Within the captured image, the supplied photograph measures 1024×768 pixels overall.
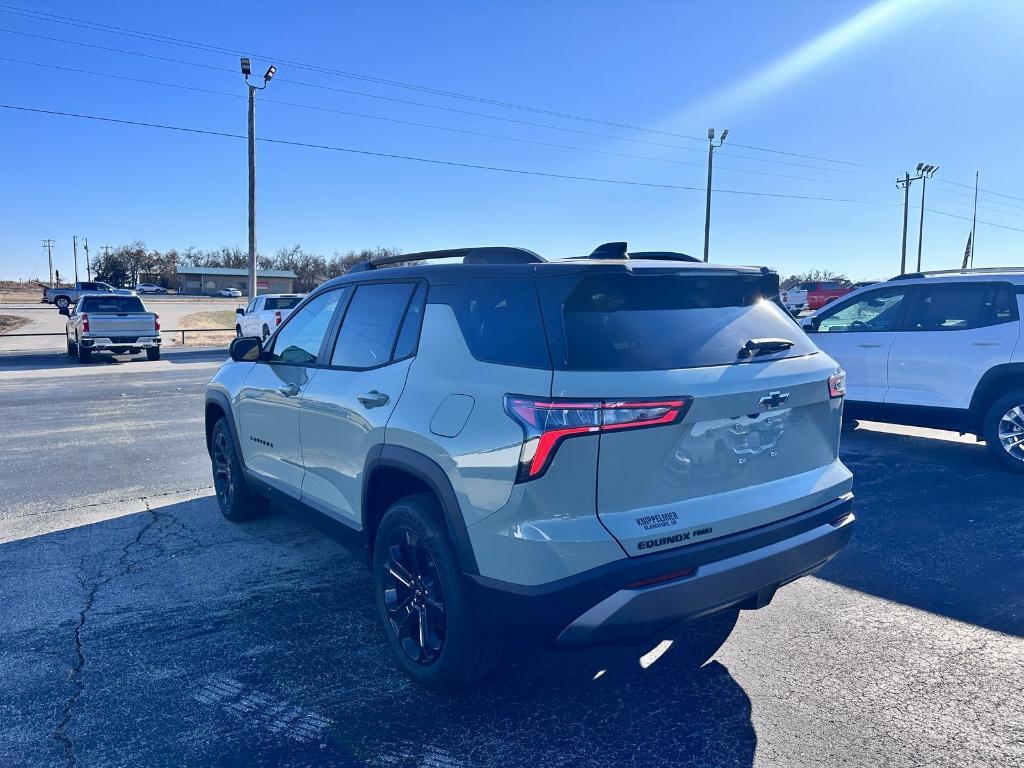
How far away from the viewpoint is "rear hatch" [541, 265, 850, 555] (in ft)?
8.32

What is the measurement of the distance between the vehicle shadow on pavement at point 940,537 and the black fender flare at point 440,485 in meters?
2.66

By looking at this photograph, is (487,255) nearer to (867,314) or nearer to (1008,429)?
(1008,429)

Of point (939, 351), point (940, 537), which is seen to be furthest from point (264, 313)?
point (940, 537)

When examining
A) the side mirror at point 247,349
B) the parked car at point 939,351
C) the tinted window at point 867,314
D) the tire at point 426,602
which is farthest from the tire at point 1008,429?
the side mirror at point 247,349

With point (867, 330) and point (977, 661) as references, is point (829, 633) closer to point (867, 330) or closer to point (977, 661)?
point (977, 661)

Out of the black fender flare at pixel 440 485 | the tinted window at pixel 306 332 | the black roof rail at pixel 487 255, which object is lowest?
the black fender flare at pixel 440 485

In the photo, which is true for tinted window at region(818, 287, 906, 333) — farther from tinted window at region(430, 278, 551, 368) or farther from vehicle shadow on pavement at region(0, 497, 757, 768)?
tinted window at region(430, 278, 551, 368)

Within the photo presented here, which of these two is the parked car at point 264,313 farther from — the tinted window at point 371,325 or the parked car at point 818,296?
the parked car at point 818,296

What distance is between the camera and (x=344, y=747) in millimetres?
2730

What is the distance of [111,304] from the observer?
19.4 m

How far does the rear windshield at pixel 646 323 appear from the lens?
8.66 ft

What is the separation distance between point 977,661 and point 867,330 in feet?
16.8

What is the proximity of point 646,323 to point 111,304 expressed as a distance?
20.1 m

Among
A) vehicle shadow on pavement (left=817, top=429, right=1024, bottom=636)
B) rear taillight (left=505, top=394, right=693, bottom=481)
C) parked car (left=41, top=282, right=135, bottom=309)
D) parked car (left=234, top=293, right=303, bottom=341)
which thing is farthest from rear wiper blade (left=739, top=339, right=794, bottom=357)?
parked car (left=41, top=282, right=135, bottom=309)
